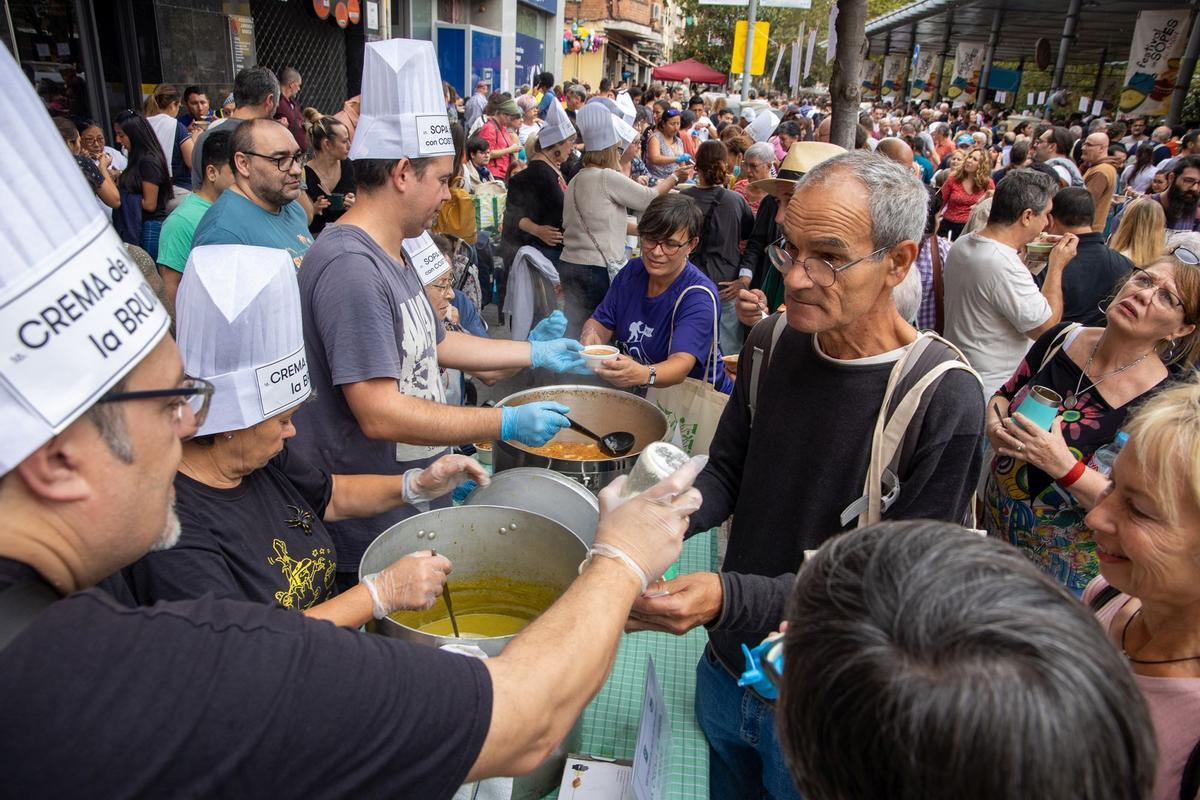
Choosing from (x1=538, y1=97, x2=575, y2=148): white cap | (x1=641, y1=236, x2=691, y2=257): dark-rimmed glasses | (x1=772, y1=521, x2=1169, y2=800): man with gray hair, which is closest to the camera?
(x1=772, y1=521, x2=1169, y2=800): man with gray hair

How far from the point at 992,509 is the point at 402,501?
235 cm

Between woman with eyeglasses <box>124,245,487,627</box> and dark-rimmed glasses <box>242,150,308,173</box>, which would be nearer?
woman with eyeglasses <box>124,245,487,627</box>

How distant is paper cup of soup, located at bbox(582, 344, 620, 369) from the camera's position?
288 cm

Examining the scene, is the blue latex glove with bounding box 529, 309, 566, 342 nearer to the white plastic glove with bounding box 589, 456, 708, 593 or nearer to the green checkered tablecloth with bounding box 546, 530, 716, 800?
the green checkered tablecloth with bounding box 546, 530, 716, 800

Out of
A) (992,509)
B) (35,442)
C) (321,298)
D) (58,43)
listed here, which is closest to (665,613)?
(35,442)

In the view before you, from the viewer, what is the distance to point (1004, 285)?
12.2 ft

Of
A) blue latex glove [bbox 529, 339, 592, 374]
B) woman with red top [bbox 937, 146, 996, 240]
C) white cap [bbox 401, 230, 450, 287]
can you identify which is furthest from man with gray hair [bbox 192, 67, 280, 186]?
woman with red top [bbox 937, 146, 996, 240]

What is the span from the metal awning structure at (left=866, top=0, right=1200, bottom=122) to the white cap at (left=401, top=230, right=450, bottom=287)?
18125 mm

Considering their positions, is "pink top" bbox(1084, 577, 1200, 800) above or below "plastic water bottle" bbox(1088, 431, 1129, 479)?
above

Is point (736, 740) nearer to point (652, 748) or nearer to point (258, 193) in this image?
point (652, 748)

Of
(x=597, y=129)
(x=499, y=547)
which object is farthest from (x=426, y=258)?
(x=597, y=129)

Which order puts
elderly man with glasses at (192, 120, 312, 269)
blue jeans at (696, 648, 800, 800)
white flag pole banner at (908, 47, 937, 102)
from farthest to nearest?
white flag pole banner at (908, 47, 937, 102) < elderly man with glasses at (192, 120, 312, 269) < blue jeans at (696, 648, 800, 800)

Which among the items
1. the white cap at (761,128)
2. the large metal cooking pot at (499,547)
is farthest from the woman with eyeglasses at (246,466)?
the white cap at (761,128)

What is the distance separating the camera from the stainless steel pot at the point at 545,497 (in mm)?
1929
